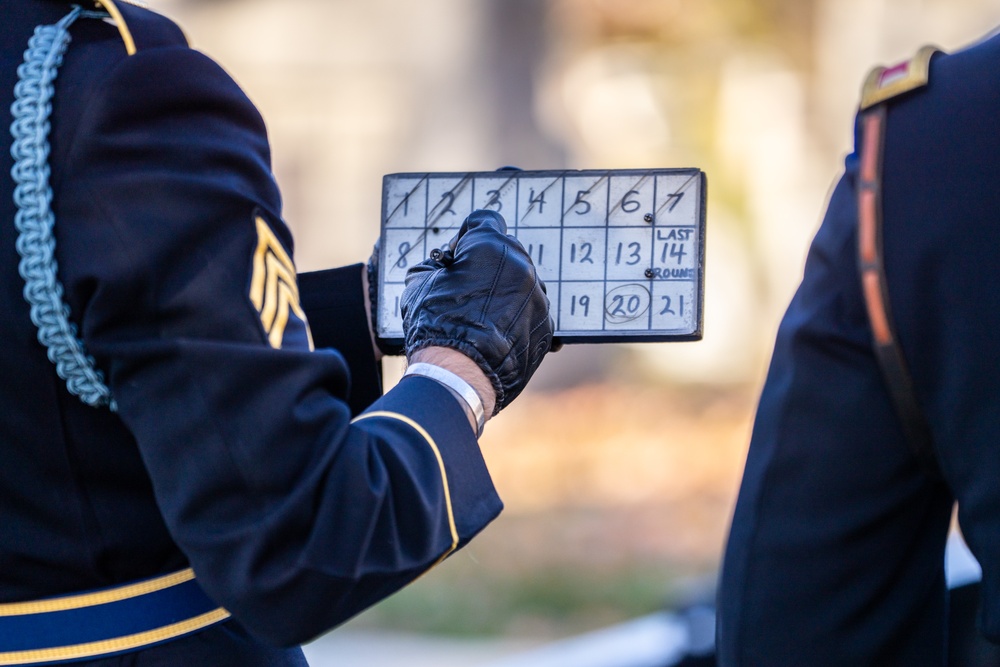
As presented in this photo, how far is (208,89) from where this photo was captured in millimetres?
1040

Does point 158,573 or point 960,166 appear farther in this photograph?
point 158,573

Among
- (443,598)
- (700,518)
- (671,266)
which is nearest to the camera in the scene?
(671,266)

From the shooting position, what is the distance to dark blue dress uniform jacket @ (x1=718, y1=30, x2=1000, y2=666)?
102 centimetres

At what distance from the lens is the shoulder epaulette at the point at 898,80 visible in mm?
1053

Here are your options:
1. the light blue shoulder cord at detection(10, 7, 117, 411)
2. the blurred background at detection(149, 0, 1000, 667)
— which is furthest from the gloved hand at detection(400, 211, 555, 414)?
the blurred background at detection(149, 0, 1000, 667)

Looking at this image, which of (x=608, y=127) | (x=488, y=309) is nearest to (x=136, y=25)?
(x=488, y=309)

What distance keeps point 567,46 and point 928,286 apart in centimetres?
543

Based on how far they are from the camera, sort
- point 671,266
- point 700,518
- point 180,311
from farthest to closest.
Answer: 1. point 700,518
2. point 671,266
3. point 180,311

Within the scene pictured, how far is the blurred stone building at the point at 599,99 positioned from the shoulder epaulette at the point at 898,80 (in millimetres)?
4882

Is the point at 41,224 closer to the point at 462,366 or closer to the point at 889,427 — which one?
the point at 462,366

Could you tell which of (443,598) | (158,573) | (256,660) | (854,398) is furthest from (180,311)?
(443,598)

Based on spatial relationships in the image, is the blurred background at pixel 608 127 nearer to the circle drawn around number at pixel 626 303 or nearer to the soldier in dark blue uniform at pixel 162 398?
the circle drawn around number at pixel 626 303

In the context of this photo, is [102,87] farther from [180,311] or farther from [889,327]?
[889,327]

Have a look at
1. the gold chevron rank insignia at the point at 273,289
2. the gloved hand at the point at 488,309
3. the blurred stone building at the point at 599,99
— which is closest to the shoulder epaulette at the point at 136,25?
the gold chevron rank insignia at the point at 273,289
